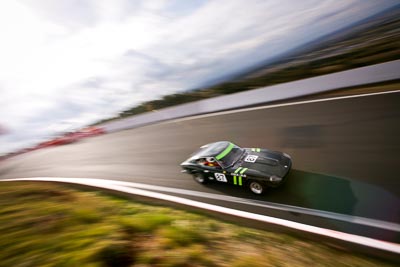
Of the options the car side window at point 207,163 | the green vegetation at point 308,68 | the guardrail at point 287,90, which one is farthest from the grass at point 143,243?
the green vegetation at point 308,68

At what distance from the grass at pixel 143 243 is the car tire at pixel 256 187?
1.23 metres

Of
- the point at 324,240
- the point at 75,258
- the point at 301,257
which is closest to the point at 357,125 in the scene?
the point at 324,240

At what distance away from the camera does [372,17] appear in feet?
97.9

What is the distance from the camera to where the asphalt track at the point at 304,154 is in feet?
17.3

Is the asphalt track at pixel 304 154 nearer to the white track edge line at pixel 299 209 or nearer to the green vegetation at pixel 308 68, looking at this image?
the white track edge line at pixel 299 209

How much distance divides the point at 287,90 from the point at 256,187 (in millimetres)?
7381

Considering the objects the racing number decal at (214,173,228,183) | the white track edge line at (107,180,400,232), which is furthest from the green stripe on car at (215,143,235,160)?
the white track edge line at (107,180,400,232)

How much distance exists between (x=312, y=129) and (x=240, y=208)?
444 cm

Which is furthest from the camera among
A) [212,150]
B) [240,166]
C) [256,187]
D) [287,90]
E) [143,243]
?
[287,90]

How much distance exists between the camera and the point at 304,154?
7176mm

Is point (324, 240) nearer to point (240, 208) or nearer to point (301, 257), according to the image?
point (301, 257)

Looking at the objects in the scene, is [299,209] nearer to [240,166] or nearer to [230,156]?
[240,166]

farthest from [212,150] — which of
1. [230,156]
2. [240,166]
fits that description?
[240,166]

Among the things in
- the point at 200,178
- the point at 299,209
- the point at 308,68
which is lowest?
the point at 299,209
